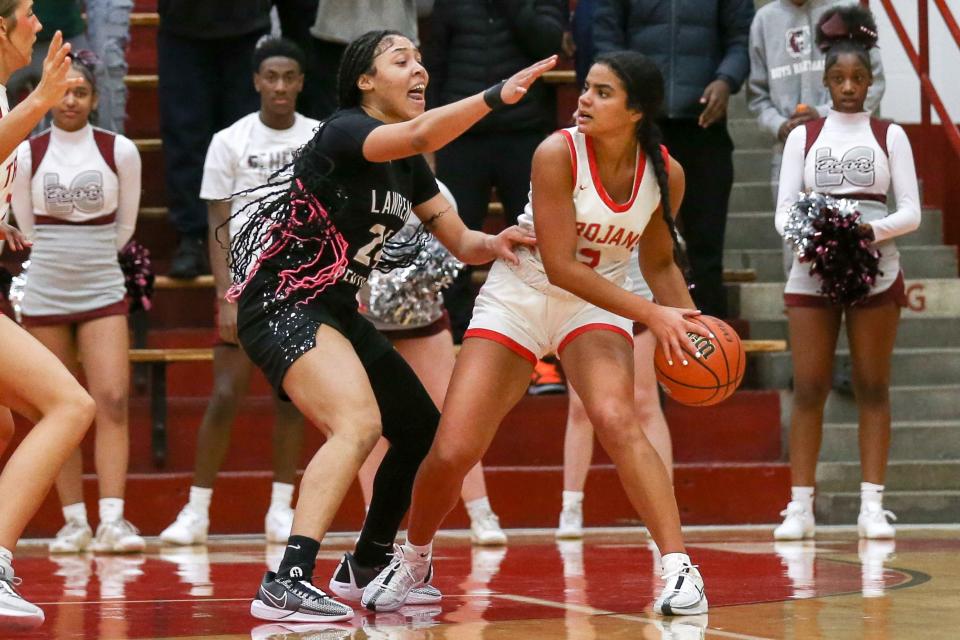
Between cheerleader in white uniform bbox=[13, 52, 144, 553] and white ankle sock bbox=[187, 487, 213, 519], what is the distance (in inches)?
16.0

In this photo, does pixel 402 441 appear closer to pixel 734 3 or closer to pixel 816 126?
pixel 816 126

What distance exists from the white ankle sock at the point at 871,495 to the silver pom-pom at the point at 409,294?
2.29 metres

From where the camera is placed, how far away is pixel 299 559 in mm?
5039

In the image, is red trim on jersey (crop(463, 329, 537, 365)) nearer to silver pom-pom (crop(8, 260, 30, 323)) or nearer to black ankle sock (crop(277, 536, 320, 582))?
black ankle sock (crop(277, 536, 320, 582))

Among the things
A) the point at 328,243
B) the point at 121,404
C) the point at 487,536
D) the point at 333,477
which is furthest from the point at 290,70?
the point at 333,477

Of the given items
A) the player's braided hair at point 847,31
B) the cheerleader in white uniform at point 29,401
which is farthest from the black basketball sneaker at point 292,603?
the player's braided hair at point 847,31

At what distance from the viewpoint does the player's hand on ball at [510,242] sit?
18.6ft

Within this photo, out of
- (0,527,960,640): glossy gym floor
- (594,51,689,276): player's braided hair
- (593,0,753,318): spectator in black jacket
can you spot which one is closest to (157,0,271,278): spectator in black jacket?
(593,0,753,318): spectator in black jacket

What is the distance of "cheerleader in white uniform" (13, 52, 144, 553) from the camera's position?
7.86m

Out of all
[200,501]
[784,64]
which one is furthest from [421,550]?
[784,64]

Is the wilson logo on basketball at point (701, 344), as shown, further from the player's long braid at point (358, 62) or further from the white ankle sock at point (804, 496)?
the white ankle sock at point (804, 496)

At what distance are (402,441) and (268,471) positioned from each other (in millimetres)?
3409

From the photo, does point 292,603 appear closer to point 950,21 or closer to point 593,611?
point 593,611

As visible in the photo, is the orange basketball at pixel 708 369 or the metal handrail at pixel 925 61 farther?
the metal handrail at pixel 925 61
